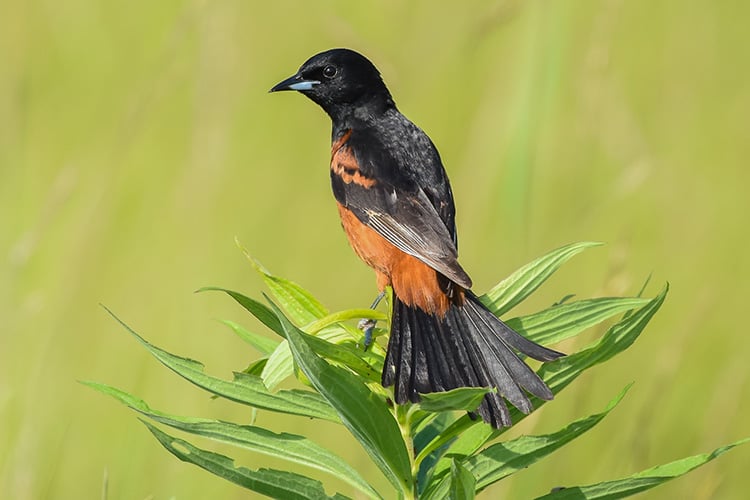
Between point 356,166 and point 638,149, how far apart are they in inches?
70.2

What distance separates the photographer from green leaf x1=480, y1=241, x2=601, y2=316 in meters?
1.90

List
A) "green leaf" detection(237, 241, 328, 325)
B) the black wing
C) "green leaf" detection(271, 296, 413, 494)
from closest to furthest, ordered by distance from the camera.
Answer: "green leaf" detection(271, 296, 413, 494) → "green leaf" detection(237, 241, 328, 325) → the black wing

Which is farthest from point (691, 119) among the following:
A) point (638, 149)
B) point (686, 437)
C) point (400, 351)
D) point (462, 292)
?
point (400, 351)

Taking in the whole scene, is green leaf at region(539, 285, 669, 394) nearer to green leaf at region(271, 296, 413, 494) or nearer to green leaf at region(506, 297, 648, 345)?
green leaf at region(506, 297, 648, 345)

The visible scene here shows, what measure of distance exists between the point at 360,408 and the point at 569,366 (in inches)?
14.3

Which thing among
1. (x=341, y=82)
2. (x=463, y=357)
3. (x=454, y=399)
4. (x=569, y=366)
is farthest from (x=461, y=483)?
(x=341, y=82)

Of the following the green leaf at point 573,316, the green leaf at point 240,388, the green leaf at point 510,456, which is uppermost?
the green leaf at point 573,316

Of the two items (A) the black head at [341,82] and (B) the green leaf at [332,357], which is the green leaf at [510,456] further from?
(A) the black head at [341,82]

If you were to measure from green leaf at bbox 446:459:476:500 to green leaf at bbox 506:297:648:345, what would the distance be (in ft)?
1.13

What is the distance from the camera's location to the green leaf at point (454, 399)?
1.54 meters


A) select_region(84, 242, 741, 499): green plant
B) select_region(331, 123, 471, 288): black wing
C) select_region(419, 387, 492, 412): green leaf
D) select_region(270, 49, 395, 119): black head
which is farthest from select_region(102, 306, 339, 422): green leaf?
select_region(270, 49, 395, 119): black head

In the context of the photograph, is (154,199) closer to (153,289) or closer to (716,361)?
(153,289)

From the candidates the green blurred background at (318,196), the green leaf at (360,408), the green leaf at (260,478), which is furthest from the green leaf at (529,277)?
the green blurred background at (318,196)

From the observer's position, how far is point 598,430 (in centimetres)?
409
